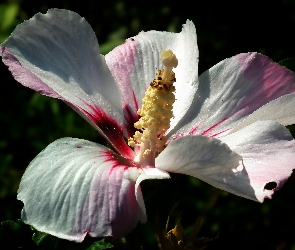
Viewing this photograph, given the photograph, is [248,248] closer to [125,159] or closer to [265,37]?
[125,159]

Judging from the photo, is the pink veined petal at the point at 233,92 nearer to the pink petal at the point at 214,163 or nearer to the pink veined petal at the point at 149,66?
the pink veined petal at the point at 149,66

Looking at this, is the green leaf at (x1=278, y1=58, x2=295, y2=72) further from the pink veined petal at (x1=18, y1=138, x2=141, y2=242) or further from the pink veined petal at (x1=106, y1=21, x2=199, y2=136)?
the pink veined petal at (x1=18, y1=138, x2=141, y2=242)

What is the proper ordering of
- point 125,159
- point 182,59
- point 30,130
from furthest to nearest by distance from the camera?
point 30,130 < point 182,59 < point 125,159

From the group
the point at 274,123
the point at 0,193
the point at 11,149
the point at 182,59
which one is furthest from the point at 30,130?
the point at 274,123

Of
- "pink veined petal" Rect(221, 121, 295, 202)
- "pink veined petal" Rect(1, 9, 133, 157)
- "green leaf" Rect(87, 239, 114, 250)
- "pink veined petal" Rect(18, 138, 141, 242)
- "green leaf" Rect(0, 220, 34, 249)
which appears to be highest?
"pink veined petal" Rect(1, 9, 133, 157)

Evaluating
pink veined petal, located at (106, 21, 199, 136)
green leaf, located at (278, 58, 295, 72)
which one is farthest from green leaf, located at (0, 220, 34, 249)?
green leaf, located at (278, 58, 295, 72)

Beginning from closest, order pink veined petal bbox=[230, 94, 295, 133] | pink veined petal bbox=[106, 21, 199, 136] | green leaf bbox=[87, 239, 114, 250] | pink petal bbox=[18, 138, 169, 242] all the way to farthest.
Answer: pink petal bbox=[18, 138, 169, 242] < pink veined petal bbox=[230, 94, 295, 133] < green leaf bbox=[87, 239, 114, 250] < pink veined petal bbox=[106, 21, 199, 136]

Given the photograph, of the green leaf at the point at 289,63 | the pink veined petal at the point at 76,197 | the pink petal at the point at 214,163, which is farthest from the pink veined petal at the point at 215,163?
the green leaf at the point at 289,63
